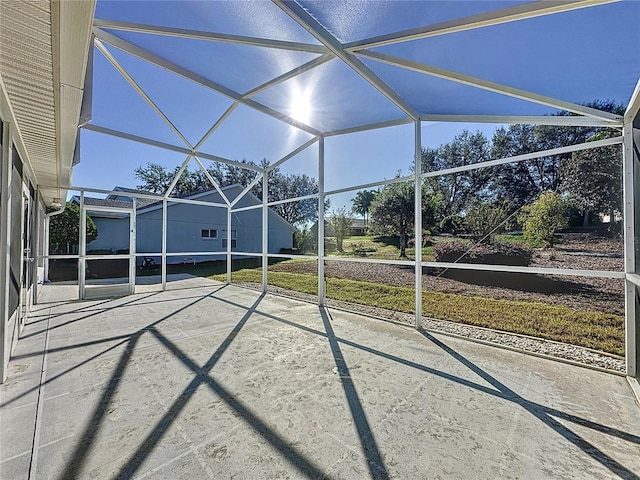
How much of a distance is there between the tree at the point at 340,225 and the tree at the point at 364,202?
1.36ft

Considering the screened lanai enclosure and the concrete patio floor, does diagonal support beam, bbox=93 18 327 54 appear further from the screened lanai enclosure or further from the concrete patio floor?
the concrete patio floor

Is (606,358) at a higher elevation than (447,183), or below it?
below

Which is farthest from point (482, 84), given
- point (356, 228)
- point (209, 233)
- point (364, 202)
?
point (209, 233)

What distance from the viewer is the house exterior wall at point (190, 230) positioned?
11.5 metres

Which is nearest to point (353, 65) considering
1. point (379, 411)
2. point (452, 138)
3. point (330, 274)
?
point (379, 411)

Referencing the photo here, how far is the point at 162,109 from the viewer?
4844mm

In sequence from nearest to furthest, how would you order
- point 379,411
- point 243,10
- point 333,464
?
1. point 333,464
2. point 379,411
3. point 243,10

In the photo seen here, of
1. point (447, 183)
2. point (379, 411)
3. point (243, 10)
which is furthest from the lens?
point (447, 183)

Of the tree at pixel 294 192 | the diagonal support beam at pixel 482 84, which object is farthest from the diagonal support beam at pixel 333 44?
the tree at pixel 294 192

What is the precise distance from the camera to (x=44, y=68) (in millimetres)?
2041

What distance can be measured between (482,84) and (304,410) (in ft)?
11.5

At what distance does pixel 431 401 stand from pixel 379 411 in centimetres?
49

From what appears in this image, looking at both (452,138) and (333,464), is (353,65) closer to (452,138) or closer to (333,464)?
(333,464)

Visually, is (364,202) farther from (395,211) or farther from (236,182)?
(236,182)
